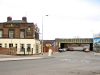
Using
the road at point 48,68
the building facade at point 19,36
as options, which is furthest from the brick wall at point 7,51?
the road at point 48,68

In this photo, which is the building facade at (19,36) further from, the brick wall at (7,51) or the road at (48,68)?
the road at (48,68)

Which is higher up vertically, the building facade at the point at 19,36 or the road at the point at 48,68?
the building facade at the point at 19,36

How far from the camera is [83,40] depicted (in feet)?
520

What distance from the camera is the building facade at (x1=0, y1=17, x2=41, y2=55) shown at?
3398 inches

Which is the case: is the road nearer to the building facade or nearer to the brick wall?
the brick wall

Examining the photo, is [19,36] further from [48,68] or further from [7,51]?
[48,68]

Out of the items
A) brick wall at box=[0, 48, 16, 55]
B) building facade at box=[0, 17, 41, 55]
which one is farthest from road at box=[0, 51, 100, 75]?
building facade at box=[0, 17, 41, 55]

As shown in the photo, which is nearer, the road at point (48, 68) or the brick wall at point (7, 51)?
the road at point (48, 68)

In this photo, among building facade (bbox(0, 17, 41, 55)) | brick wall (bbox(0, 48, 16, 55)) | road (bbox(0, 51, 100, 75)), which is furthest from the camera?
building facade (bbox(0, 17, 41, 55))

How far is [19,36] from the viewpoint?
286 ft

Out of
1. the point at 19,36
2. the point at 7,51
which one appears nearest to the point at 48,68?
the point at 7,51

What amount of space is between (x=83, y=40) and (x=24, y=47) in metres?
75.6

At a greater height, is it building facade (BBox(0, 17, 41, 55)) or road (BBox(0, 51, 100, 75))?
building facade (BBox(0, 17, 41, 55))

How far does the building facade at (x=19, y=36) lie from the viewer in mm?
86312
